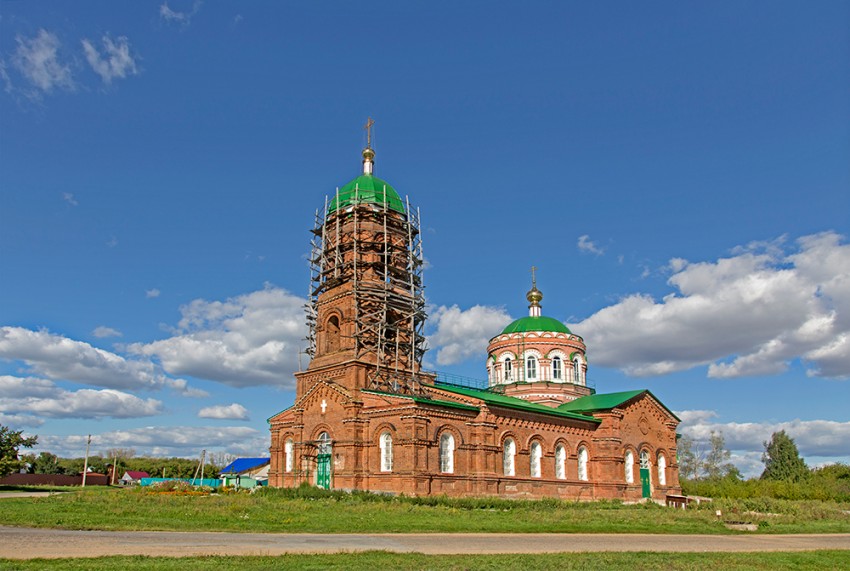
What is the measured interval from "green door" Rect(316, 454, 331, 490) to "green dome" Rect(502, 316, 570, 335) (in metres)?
20.4

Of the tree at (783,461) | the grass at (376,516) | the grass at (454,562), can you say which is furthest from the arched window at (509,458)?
the tree at (783,461)

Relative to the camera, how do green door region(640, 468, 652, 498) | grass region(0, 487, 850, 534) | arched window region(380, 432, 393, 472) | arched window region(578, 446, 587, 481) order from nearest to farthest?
grass region(0, 487, 850, 534), arched window region(380, 432, 393, 472), arched window region(578, 446, 587, 481), green door region(640, 468, 652, 498)

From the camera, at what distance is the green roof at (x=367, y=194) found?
4206 centimetres

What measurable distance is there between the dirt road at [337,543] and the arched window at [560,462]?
62.6ft

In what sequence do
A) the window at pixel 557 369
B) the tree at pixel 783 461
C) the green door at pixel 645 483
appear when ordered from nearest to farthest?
the green door at pixel 645 483 → the window at pixel 557 369 → the tree at pixel 783 461

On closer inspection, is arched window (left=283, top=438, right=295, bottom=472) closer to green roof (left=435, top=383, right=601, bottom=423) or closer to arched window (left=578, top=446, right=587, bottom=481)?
green roof (left=435, top=383, right=601, bottom=423)

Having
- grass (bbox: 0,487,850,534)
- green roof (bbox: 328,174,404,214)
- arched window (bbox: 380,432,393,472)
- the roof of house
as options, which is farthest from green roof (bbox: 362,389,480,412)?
the roof of house

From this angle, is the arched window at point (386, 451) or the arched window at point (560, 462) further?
the arched window at point (560, 462)

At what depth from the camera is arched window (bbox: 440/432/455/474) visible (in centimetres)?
3462

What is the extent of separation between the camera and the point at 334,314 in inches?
1580

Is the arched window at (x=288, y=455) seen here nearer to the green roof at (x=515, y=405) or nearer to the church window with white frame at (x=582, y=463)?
the green roof at (x=515, y=405)

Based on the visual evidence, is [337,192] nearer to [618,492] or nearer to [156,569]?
[618,492]

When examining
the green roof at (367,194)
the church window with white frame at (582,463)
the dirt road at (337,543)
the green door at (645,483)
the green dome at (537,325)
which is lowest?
the dirt road at (337,543)

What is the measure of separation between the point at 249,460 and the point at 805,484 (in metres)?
55.1
